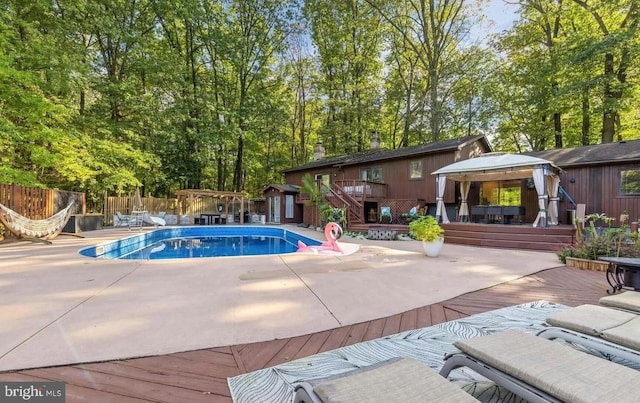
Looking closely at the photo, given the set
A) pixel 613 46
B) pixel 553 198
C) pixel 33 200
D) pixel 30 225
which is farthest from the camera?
pixel 613 46

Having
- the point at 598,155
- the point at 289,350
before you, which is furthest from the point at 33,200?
the point at 598,155

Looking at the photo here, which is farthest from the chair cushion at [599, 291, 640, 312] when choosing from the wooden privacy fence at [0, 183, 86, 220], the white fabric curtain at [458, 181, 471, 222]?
the wooden privacy fence at [0, 183, 86, 220]

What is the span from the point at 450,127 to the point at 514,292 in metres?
19.2

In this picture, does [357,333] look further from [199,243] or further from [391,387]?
[199,243]

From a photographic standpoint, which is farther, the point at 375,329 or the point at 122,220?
the point at 122,220

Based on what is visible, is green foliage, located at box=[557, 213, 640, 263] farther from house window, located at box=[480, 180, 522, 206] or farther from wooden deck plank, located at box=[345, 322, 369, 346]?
house window, located at box=[480, 180, 522, 206]

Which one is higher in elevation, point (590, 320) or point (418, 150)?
point (418, 150)

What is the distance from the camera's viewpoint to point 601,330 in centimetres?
201

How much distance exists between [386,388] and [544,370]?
0.85 meters

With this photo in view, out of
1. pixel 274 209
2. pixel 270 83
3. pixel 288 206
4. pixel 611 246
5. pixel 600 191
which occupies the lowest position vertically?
pixel 611 246

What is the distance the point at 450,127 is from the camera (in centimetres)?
2066

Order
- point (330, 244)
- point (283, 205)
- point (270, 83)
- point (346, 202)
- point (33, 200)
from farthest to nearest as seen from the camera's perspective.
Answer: point (270, 83)
point (283, 205)
point (346, 202)
point (33, 200)
point (330, 244)

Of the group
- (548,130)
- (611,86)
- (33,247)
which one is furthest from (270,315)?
(548,130)

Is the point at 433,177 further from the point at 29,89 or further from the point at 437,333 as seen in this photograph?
the point at 29,89
